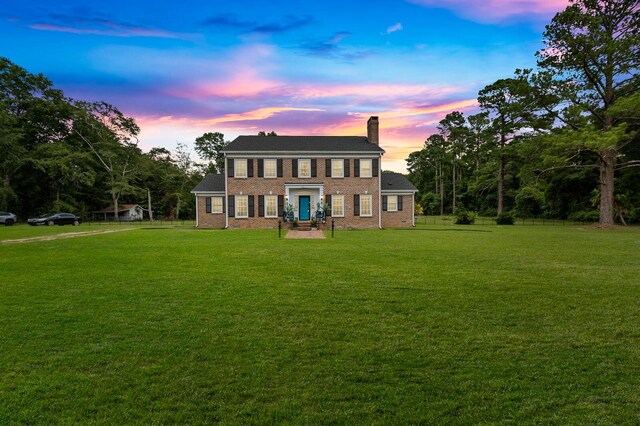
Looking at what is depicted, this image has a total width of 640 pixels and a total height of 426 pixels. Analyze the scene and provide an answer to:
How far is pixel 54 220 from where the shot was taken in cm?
3259

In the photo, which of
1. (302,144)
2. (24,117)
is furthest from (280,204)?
(24,117)

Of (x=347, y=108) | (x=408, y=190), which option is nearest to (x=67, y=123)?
(x=347, y=108)

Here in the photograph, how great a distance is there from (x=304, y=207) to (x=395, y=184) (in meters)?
8.15

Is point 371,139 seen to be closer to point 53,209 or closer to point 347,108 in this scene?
point 347,108

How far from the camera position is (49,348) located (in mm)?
4328

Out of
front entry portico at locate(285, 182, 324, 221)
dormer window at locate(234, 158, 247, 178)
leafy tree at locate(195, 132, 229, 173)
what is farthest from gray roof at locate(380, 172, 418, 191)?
leafy tree at locate(195, 132, 229, 173)

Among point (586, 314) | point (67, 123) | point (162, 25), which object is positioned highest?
point (67, 123)

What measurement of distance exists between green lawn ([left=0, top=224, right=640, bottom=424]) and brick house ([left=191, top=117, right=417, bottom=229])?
1916 centimetres

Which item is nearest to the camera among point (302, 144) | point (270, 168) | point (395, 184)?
point (270, 168)

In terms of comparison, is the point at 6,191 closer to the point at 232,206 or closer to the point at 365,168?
the point at 232,206

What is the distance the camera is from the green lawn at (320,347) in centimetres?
309

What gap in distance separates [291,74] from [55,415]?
1905 centimetres

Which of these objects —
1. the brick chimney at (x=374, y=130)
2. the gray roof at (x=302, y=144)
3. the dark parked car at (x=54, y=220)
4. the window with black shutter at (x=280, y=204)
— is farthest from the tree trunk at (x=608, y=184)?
the dark parked car at (x=54, y=220)

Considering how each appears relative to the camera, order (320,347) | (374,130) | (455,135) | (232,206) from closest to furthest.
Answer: (320,347), (232,206), (374,130), (455,135)
